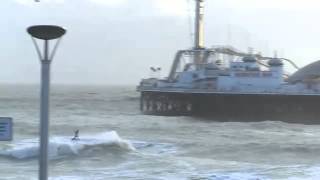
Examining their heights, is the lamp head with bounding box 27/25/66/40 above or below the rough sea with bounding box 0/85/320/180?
above

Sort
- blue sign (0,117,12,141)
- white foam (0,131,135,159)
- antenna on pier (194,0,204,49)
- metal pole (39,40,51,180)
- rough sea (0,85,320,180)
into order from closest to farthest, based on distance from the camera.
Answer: blue sign (0,117,12,141), metal pole (39,40,51,180), rough sea (0,85,320,180), white foam (0,131,135,159), antenna on pier (194,0,204,49)

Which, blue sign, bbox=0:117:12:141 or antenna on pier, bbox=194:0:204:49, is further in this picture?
antenna on pier, bbox=194:0:204:49

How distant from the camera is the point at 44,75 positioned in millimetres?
9984

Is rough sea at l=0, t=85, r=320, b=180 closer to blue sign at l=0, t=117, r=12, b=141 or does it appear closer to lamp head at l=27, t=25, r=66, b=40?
lamp head at l=27, t=25, r=66, b=40

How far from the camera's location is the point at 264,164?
92.9 ft

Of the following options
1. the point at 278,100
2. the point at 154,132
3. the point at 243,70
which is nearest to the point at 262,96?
the point at 278,100

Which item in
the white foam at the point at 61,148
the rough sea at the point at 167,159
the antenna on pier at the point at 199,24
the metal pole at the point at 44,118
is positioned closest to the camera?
the metal pole at the point at 44,118

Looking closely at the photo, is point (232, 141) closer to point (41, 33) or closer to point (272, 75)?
point (41, 33)

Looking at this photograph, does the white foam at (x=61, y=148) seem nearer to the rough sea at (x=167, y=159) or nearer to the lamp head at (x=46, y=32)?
the rough sea at (x=167, y=159)

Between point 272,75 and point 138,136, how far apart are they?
3747 centimetres

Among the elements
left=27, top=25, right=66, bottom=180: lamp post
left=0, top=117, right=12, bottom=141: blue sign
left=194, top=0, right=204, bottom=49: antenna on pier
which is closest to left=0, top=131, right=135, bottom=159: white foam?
left=27, top=25, right=66, bottom=180: lamp post

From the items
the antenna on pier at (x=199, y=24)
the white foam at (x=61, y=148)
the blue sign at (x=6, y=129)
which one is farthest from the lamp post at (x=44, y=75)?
the antenna on pier at (x=199, y=24)

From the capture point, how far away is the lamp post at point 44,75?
32.4ft

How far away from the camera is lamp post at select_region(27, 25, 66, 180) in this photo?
32.4 feet
